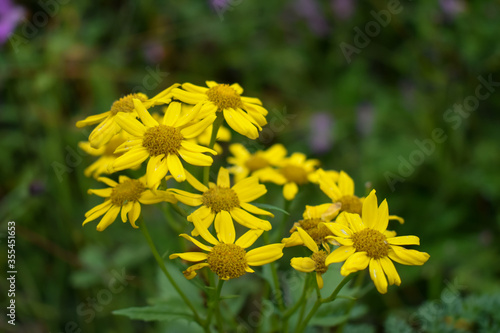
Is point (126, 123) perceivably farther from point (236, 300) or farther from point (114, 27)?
point (114, 27)

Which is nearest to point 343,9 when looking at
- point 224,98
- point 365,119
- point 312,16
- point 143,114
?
point 312,16

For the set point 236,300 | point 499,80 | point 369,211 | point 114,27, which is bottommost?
point 236,300

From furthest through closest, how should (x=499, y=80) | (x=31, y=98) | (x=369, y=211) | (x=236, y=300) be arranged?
(x=499, y=80) → (x=31, y=98) → (x=236, y=300) → (x=369, y=211)

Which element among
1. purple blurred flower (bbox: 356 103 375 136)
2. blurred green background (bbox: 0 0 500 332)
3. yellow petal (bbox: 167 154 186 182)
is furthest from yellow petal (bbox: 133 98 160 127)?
purple blurred flower (bbox: 356 103 375 136)

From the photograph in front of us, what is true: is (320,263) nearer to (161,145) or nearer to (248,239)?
(248,239)

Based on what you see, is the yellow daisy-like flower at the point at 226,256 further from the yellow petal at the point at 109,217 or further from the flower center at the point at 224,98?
the flower center at the point at 224,98

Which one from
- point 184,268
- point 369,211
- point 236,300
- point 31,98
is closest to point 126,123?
point 184,268

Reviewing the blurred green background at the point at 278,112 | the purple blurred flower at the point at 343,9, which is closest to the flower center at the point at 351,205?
the blurred green background at the point at 278,112
